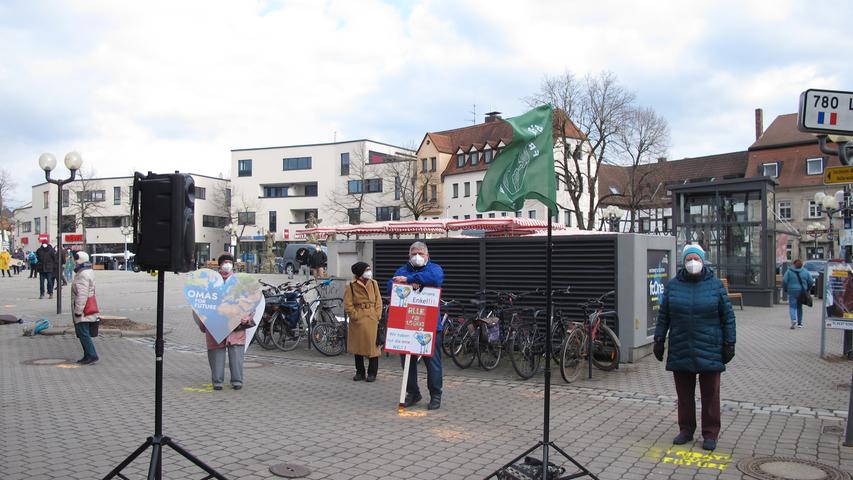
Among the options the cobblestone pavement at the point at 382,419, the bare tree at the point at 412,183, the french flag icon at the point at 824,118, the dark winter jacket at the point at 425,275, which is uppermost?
the bare tree at the point at 412,183

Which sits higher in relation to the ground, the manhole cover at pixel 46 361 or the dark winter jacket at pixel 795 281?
the dark winter jacket at pixel 795 281

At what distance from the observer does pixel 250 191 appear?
78.8m

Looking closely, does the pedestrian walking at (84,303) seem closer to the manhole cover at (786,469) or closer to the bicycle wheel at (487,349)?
the bicycle wheel at (487,349)

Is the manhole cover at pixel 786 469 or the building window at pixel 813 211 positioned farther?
the building window at pixel 813 211

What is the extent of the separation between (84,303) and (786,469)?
30.1 feet

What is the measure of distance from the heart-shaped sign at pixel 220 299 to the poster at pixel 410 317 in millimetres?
2198

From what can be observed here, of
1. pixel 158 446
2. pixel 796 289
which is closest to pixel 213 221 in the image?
pixel 796 289

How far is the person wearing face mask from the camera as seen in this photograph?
6184mm

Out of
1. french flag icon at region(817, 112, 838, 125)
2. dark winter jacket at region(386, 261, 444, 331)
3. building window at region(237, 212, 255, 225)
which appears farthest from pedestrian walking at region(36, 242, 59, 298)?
building window at region(237, 212, 255, 225)

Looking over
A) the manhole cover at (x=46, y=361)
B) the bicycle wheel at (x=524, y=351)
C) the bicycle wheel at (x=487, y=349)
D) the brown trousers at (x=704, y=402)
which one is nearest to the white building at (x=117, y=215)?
the manhole cover at (x=46, y=361)

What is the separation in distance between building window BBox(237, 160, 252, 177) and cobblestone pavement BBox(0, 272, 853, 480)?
6952 cm

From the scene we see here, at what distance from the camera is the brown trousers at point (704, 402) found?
622 centimetres

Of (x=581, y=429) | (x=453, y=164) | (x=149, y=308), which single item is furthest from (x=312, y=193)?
(x=581, y=429)

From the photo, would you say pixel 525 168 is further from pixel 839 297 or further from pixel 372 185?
pixel 372 185
